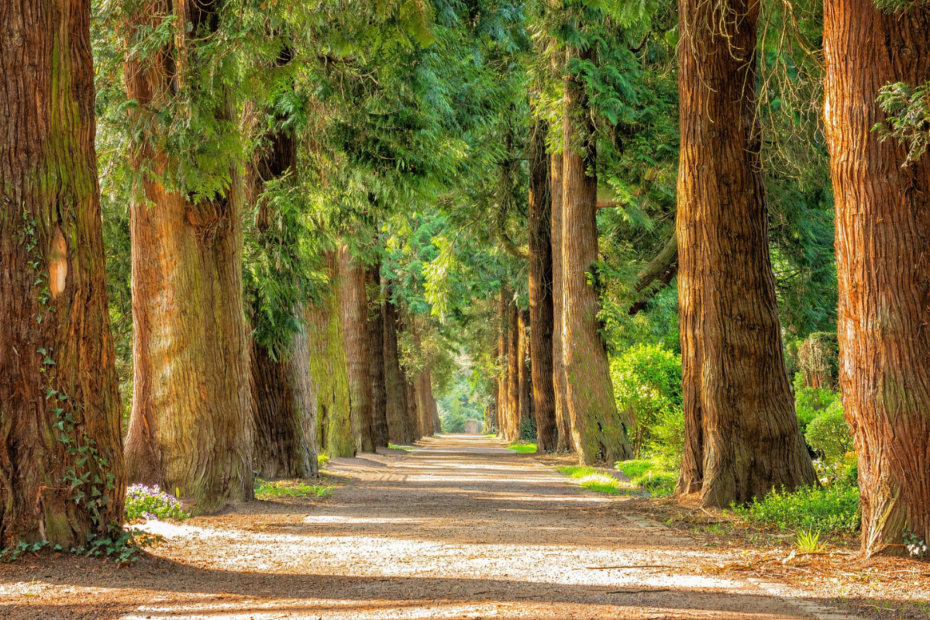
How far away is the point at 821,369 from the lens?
19000mm

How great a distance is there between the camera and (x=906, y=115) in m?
5.73

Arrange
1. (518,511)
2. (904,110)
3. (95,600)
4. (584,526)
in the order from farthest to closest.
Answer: (518,511) → (584,526) → (904,110) → (95,600)

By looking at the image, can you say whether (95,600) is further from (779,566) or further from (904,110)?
(904,110)

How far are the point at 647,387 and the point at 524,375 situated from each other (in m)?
13.3

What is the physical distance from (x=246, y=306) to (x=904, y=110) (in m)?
9.98

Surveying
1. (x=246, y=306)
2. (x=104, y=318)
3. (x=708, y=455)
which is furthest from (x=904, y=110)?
(x=246, y=306)

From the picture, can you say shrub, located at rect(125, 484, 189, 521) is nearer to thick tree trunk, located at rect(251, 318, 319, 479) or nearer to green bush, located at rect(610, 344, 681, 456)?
thick tree trunk, located at rect(251, 318, 319, 479)

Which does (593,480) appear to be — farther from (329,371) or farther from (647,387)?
(329,371)

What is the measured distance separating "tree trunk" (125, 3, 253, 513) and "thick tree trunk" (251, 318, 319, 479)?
4.07 m

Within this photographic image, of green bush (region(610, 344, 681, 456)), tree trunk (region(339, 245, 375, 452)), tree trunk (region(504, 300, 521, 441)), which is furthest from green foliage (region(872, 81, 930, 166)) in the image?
tree trunk (region(504, 300, 521, 441))

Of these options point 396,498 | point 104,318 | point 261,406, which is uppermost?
point 104,318

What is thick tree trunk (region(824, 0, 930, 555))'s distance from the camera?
6039 mm

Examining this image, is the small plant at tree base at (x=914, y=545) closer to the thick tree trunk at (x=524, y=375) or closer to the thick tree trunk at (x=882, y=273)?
the thick tree trunk at (x=882, y=273)

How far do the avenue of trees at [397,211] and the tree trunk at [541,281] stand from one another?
2838 millimetres
